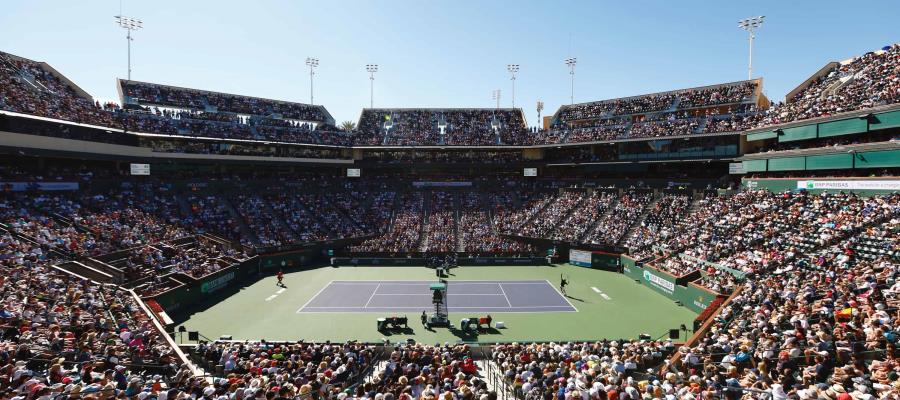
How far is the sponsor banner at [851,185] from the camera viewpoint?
27.2 metres

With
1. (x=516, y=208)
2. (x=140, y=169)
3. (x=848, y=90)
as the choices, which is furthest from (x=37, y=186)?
(x=848, y=90)

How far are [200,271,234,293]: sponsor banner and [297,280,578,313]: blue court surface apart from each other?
23.1 ft

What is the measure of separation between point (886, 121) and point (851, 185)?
437 centimetres

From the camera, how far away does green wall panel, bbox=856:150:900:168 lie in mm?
27516

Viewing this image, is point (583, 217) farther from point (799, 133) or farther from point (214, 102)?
point (214, 102)

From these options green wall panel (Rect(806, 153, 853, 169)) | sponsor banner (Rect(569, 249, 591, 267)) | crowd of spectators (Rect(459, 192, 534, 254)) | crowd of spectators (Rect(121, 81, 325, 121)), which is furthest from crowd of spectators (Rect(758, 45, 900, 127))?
crowd of spectators (Rect(121, 81, 325, 121))

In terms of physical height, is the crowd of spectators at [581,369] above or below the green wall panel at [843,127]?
below

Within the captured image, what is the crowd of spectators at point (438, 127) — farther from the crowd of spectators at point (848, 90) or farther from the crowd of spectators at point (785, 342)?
the crowd of spectators at point (785, 342)

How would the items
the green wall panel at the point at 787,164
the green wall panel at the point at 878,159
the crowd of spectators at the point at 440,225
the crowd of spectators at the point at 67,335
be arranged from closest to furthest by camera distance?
the crowd of spectators at the point at 67,335 < the green wall panel at the point at 878,159 < the green wall panel at the point at 787,164 < the crowd of spectators at the point at 440,225

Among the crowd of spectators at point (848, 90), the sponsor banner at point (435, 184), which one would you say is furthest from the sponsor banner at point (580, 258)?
the sponsor banner at point (435, 184)

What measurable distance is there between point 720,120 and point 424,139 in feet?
116

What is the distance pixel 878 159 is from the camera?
28.5 meters

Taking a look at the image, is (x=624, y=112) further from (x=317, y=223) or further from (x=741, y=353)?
(x=741, y=353)

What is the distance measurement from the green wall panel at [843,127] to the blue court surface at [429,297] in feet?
75.0
